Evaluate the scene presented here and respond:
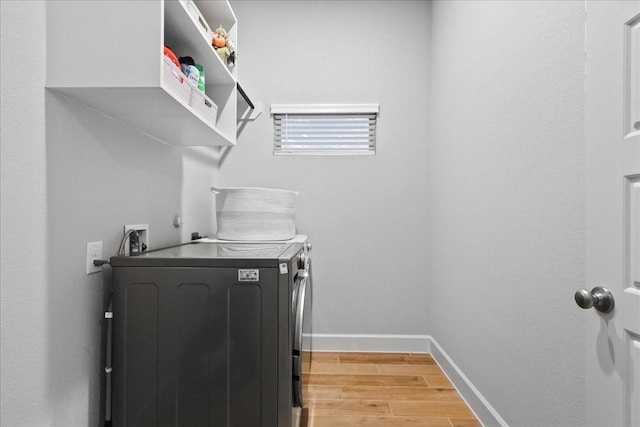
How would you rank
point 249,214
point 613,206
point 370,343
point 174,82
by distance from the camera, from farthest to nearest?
point 370,343, point 249,214, point 174,82, point 613,206

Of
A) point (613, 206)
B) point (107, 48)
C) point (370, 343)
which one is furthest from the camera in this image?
point (370, 343)

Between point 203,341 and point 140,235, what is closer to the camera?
point 203,341

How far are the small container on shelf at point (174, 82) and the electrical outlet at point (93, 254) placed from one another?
61cm

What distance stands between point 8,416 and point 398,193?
2.36 meters

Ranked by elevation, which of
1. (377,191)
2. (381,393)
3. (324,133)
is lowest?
(381,393)

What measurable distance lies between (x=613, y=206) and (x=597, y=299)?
238mm

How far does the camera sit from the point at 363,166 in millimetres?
2615

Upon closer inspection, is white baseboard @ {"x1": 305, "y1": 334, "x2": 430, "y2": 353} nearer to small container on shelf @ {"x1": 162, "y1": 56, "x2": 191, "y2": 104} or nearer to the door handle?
the door handle

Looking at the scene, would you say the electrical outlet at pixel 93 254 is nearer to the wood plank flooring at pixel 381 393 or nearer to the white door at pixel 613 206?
the wood plank flooring at pixel 381 393

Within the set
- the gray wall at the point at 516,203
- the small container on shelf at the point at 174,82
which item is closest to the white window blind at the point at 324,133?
the gray wall at the point at 516,203

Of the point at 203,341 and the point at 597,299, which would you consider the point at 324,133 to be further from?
the point at 597,299

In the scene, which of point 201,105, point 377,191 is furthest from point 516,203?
point 201,105

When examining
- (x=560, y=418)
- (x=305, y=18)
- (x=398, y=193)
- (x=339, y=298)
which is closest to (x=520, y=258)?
(x=560, y=418)

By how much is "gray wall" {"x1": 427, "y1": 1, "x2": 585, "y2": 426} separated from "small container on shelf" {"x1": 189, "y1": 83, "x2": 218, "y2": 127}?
4.41 feet
